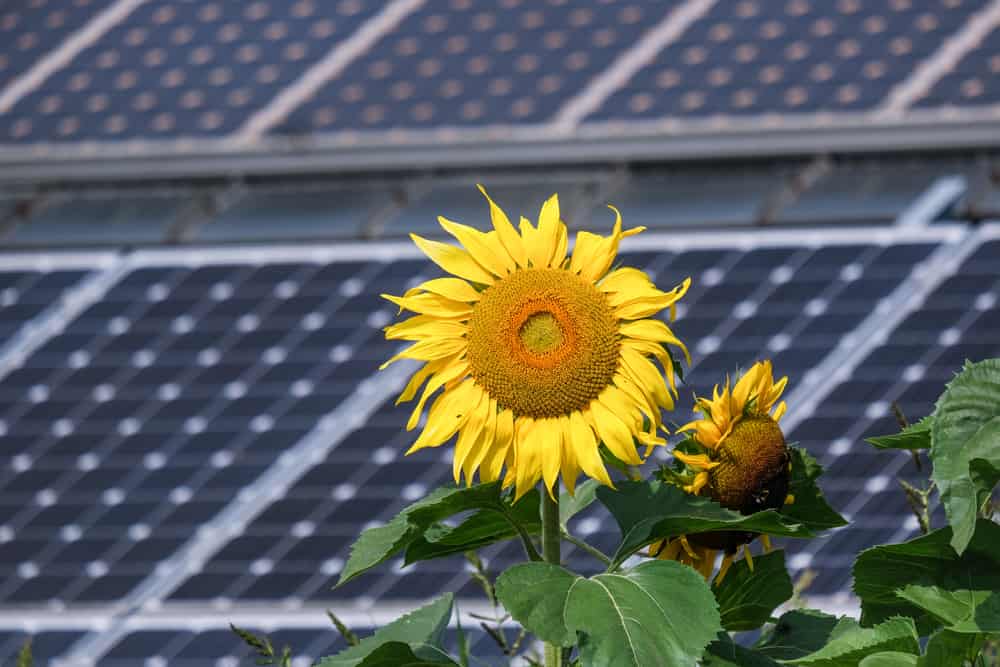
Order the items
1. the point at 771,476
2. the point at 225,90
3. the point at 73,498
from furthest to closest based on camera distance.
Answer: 1. the point at 225,90
2. the point at 73,498
3. the point at 771,476

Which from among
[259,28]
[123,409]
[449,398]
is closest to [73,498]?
[123,409]

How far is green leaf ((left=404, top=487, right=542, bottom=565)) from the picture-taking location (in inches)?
67.6

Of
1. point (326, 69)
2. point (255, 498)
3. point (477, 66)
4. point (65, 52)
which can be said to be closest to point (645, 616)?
point (255, 498)

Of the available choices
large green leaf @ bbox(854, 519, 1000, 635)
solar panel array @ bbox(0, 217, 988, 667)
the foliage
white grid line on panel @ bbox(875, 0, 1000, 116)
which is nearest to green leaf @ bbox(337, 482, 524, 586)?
the foliage

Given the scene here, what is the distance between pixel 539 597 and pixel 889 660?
0.37 meters

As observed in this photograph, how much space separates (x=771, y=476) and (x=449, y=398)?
377mm

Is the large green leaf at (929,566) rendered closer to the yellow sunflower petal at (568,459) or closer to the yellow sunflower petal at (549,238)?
the yellow sunflower petal at (568,459)

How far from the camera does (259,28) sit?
8938 millimetres

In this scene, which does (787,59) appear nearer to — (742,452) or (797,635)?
(797,635)

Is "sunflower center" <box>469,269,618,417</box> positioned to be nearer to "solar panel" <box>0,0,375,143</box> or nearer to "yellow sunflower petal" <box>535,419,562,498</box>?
"yellow sunflower petal" <box>535,419,562,498</box>

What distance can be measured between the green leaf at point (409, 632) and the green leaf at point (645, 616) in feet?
1.05

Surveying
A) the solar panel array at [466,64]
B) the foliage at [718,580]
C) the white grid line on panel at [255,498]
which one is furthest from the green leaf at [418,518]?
the solar panel array at [466,64]

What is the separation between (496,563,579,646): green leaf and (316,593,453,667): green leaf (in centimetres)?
28

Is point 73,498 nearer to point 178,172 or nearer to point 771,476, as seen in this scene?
point 178,172
